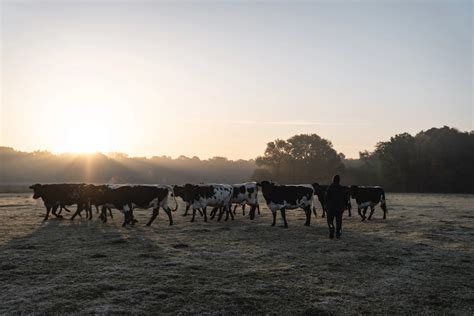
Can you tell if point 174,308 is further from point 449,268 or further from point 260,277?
point 449,268

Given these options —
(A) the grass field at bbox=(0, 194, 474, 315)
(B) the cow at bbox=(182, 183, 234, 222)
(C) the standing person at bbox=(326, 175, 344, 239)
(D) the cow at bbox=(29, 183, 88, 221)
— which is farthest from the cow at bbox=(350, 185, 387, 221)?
(D) the cow at bbox=(29, 183, 88, 221)

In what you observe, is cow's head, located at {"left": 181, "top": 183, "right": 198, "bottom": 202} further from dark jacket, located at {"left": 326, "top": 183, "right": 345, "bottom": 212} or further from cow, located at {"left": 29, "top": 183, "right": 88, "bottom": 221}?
dark jacket, located at {"left": 326, "top": 183, "right": 345, "bottom": 212}

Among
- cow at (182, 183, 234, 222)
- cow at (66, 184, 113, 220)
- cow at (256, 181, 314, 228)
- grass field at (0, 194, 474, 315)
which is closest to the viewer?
grass field at (0, 194, 474, 315)

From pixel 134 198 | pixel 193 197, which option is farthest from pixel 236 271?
pixel 193 197

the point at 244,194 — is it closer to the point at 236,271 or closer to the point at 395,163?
the point at 236,271

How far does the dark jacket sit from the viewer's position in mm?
16438

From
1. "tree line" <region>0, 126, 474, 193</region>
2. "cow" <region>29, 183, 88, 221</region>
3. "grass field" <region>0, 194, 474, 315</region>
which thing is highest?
"tree line" <region>0, 126, 474, 193</region>

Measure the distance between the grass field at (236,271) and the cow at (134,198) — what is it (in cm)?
255


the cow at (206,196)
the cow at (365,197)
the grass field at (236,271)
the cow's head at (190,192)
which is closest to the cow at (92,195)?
the grass field at (236,271)

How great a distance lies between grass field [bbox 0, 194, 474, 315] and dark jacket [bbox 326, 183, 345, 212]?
1271 millimetres

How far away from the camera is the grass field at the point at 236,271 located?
27.5ft

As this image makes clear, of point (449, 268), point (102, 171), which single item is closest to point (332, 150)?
point (102, 171)

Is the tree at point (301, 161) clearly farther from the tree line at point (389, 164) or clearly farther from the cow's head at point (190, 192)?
the cow's head at point (190, 192)

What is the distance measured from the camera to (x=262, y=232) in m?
18.7
